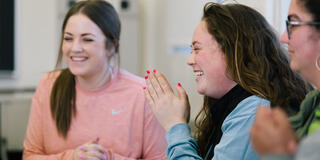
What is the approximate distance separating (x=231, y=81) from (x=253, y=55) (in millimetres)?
105

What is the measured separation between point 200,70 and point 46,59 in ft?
10.9

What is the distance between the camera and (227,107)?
1.24 meters

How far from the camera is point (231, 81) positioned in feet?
4.02

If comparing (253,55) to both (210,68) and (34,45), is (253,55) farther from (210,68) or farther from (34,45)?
(34,45)

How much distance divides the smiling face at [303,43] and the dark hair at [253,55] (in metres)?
0.23

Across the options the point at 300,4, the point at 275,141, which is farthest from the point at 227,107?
the point at 275,141

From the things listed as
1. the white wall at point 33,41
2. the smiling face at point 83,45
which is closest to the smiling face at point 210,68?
the smiling face at point 83,45

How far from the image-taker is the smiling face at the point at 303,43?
2.85 ft

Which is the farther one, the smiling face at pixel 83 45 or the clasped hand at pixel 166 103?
the smiling face at pixel 83 45

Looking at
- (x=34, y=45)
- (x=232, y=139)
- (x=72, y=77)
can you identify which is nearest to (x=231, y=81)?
(x=232, y=139)

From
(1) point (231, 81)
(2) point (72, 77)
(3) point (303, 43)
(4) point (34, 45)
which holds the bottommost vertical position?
(4) point (34, 45)

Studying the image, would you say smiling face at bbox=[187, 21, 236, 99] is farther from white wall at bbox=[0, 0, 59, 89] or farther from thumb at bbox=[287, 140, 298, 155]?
white wall at bbox=[0, 0, 59, 89]

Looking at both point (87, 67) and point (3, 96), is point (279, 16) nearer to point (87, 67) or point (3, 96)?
point (87, 67)

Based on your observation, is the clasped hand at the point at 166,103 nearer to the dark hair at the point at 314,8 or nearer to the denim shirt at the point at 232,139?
the denim shirt at the point at 232,139
